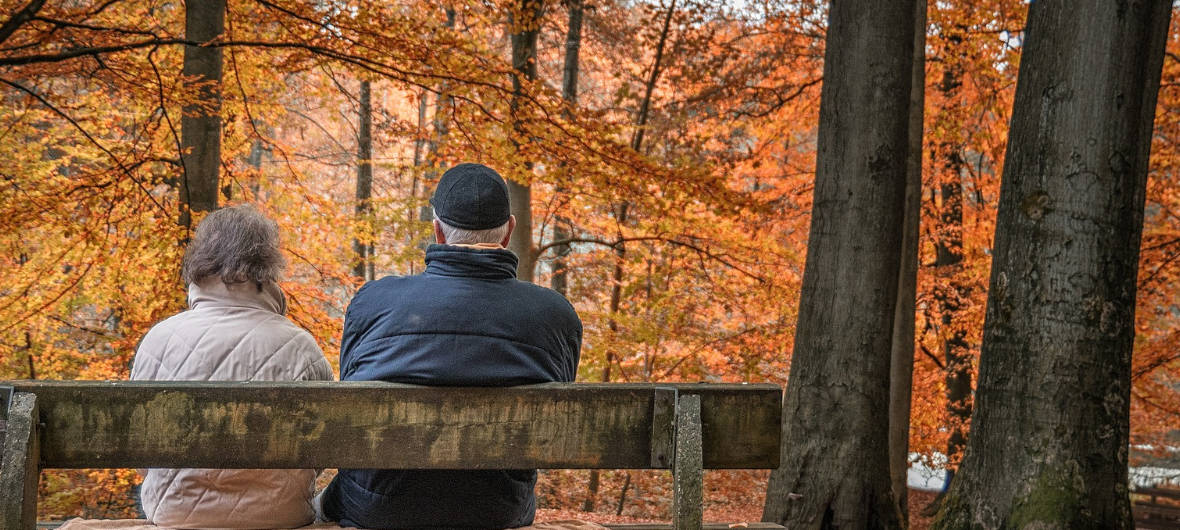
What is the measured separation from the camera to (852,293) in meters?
5.13

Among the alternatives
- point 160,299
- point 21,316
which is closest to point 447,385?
point 160,299

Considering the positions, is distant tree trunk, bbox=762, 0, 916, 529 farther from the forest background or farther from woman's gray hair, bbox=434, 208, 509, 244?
woman's gray hair, bbox=434, 208, 509, 244

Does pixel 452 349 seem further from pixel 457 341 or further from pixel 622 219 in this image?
pixel 622 219

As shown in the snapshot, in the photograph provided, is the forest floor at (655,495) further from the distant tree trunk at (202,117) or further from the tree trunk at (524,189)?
the distant tree trunk at (202,117)

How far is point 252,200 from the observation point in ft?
33.4

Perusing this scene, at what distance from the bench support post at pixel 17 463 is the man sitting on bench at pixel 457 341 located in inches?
30.9

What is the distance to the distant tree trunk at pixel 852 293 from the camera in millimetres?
5059

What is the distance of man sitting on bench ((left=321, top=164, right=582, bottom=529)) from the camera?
250cm

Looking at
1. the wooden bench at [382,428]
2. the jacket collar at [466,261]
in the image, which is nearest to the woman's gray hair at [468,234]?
the jacket collar at [466,261]

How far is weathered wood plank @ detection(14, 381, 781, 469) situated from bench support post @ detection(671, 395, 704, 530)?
55 millimetres

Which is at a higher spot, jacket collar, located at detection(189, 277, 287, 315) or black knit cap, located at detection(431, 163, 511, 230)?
black knit cap, located at detection(431, 163, 511, 230)

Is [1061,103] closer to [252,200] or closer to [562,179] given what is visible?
[562,179]

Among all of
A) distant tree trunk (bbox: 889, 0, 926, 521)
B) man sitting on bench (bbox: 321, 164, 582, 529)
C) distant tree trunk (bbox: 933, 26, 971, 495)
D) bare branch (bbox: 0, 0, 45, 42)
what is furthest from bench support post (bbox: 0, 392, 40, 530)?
distant tree trunk (bbox: 933, 26, 971, 495)

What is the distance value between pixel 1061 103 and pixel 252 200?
27.9ft
